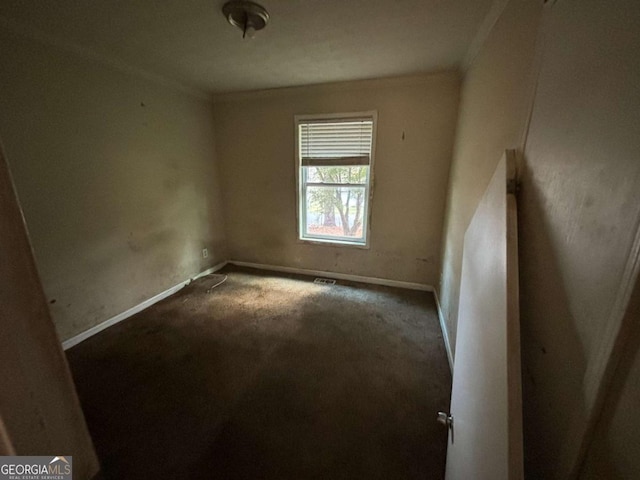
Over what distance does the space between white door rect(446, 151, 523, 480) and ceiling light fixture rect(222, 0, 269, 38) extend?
5.18ft

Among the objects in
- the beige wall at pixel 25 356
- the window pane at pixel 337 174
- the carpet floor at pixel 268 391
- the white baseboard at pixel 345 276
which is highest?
the window pane at pixel 337 174

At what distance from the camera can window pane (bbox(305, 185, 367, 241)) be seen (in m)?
3.03

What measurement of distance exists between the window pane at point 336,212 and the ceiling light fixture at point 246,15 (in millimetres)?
1800

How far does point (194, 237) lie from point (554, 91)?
3429 mm

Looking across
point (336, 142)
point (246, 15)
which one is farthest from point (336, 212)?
point (246, 15)

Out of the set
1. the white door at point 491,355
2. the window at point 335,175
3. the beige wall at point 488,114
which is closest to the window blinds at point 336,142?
the window at point 335,175

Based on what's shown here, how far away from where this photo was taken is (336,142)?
9.45ft

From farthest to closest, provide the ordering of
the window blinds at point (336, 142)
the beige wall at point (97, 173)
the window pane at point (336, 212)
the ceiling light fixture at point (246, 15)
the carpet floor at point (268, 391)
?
the window pane at point (336, 212)
the window blinds at point (336, 142)
the beige wall at point (97, 173)
the ceiling light fixture at point (246, 15)
the carpet floor at point (268, 391)

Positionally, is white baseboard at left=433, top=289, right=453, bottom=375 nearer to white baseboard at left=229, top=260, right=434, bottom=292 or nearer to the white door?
white baseboard at left=229, top=260, right=434, bottom=292

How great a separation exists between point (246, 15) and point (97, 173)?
1.80 metres

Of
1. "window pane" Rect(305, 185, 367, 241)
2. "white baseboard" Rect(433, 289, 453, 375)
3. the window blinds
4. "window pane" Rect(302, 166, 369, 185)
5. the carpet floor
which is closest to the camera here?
the carpet floor

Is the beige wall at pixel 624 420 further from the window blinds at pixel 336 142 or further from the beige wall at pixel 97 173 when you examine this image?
the beige wall at pixel 97 173

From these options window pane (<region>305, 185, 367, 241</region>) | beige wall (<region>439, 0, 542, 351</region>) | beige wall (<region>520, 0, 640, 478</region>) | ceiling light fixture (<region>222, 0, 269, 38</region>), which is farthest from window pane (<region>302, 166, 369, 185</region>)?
beige wall (<region>520, 0, 640, 478</region>)

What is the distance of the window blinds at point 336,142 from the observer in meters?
2.76
